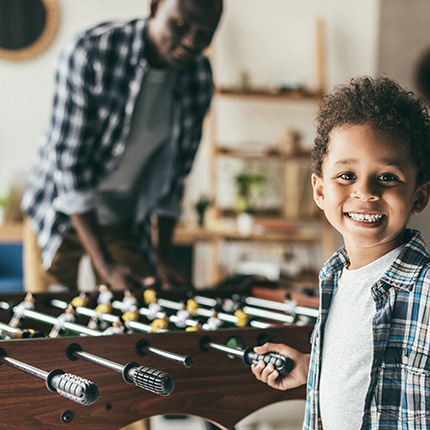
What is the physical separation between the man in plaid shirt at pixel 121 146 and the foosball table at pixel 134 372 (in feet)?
2.49

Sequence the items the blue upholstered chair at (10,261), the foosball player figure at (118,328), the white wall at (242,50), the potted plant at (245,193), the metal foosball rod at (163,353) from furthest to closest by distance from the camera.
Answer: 1. the white wall at (242,50)
2. the potted plant at (245,193)
3. the blue upholstered chair at (10,261)
4. the foosball player figure at (118,328)
5. the metal foosball rod at (163,353)

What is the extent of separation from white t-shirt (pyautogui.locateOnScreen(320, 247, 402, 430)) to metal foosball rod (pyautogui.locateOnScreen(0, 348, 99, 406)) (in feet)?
1.24

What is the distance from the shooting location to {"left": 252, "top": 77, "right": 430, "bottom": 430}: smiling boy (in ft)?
3.60

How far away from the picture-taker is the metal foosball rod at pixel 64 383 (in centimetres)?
110

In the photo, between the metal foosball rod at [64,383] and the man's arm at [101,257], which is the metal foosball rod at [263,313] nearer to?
the man's arm at [101,257]

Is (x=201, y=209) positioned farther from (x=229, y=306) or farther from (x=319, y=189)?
(x=319, y=189)

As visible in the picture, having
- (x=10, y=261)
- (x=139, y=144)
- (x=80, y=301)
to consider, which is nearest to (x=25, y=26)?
(x=10, y=261)

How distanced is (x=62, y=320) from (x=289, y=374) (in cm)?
56

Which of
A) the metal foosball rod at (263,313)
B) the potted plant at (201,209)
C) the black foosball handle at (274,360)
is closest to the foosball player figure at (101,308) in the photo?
the metal foosball rod at (263,313)

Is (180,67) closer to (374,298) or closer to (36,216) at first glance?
(36,216)

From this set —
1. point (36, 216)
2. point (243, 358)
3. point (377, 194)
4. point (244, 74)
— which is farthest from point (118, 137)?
point (244, 74)

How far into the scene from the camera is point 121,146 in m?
2.48

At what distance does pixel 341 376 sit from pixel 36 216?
1695 millimetres

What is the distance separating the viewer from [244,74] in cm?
494
